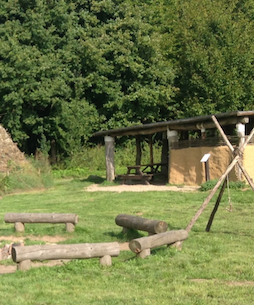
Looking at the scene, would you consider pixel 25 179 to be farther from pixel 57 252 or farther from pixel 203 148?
pixel 57 252

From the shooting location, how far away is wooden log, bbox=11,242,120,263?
6.93 m

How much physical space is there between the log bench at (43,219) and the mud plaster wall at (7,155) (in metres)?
10.5

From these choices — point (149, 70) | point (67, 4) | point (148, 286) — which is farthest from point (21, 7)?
point (148, 286)

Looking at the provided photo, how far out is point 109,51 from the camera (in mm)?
29875

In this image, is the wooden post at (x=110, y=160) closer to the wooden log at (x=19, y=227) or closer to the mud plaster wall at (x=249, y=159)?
the mud plaster wall at (x=249, y=159)

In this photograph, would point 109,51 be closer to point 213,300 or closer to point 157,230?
point 157,230

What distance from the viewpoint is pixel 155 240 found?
756 centimetres

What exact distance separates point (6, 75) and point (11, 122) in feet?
8.55

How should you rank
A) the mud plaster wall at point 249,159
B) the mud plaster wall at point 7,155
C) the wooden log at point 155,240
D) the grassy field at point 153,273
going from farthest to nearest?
the mud plaster wall at point 7,155
the mud plaster wall at point 249,159
the wooden log at point 155,240
the grassy field at point 153,273

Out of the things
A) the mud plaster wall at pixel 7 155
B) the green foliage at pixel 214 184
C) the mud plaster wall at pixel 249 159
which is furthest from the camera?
the mud plaster wall at pixel 7 155

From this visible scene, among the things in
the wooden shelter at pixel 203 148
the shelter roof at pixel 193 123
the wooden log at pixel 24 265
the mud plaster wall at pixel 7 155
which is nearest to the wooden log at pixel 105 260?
the wooden log at pixel 24 265

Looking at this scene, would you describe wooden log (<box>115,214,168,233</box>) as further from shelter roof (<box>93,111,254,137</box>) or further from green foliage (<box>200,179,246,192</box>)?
shelter roof (<box>93,111,254,137</box>)

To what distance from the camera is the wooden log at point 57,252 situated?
6.93m

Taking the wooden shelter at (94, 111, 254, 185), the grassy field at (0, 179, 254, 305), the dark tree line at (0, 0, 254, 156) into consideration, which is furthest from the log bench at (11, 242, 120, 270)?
the dark tree line at (0, 0, 254, 156)
